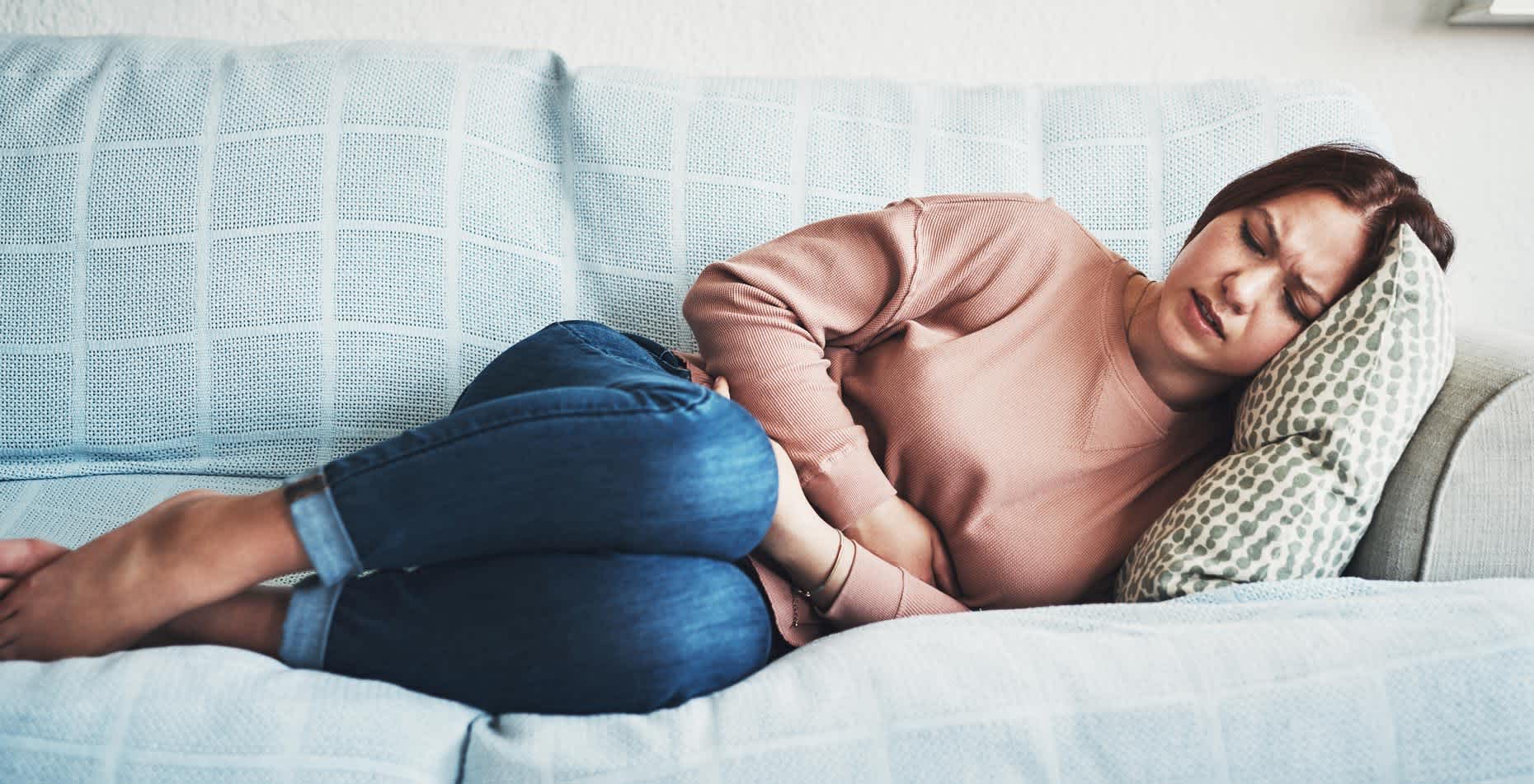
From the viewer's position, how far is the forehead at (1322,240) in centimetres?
102

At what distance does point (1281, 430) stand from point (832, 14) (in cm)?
98

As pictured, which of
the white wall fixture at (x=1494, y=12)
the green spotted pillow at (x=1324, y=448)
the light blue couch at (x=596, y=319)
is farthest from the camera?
the white wall fixture at (x=1494, y=12)

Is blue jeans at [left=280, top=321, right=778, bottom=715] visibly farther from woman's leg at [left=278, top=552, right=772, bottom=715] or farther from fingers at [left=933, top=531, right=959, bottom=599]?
fingers at [left=933, top=531, right=959, bottom=599]

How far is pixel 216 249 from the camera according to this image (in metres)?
1.19

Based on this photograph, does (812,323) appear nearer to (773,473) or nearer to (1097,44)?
(773,473)

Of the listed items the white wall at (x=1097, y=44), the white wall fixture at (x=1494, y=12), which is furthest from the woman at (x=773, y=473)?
the white wall fixture at (x=1494, y=12)

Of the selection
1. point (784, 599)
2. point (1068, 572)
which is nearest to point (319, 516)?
point (784, 599)

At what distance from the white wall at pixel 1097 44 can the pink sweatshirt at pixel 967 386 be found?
0.62m

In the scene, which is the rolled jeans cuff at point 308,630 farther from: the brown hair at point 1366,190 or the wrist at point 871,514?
the brown hair at point 1366,190

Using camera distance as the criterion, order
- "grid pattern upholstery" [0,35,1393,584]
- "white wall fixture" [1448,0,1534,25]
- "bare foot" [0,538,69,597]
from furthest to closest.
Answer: "white wall fixture" [1448,0,1534,25]
"grid pattern upholstery" [0,35,1393,584]
"bare foot" [0,538,69,597]

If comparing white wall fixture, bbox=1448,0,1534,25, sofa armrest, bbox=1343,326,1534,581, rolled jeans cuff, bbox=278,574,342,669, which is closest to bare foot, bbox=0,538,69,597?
rolled jeans cuff, bbox=278,574,342,669

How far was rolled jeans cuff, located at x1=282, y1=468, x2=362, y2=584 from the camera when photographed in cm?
75

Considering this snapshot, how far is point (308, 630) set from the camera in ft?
2.58

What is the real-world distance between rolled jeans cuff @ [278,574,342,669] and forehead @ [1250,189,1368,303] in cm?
89
